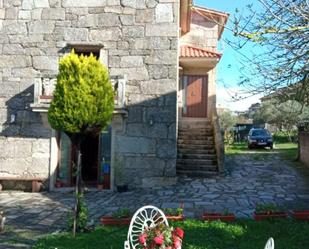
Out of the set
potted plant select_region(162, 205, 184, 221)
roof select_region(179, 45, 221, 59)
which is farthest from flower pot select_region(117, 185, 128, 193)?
roof select_region(179, 45, 221, 59)

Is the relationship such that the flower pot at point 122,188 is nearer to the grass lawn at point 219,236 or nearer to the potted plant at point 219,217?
the potted plant at point 219,217

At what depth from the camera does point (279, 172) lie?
528 inches

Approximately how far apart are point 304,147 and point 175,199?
7.92 metres

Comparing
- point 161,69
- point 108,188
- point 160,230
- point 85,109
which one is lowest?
point 108,188

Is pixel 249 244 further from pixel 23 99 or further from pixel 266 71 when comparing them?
pixel 23 99

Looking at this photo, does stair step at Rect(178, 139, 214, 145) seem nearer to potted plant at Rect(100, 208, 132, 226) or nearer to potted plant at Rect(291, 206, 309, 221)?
potted plant at Rect(291, 206, 309, 221)

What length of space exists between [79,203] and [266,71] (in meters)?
3.82

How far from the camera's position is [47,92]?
11.3 meters

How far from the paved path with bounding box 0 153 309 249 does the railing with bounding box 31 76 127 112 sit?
8.09 feet

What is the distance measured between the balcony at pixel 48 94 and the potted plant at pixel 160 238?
24.4 ft

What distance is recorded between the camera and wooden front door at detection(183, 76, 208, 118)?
17.1 m

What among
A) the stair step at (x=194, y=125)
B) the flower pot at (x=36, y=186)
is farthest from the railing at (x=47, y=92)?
the stair step at (x=194, y=125)

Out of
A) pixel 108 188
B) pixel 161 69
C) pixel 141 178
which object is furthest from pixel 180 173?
pixel 161 69

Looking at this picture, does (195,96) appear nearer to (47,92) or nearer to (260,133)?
(47,92)
